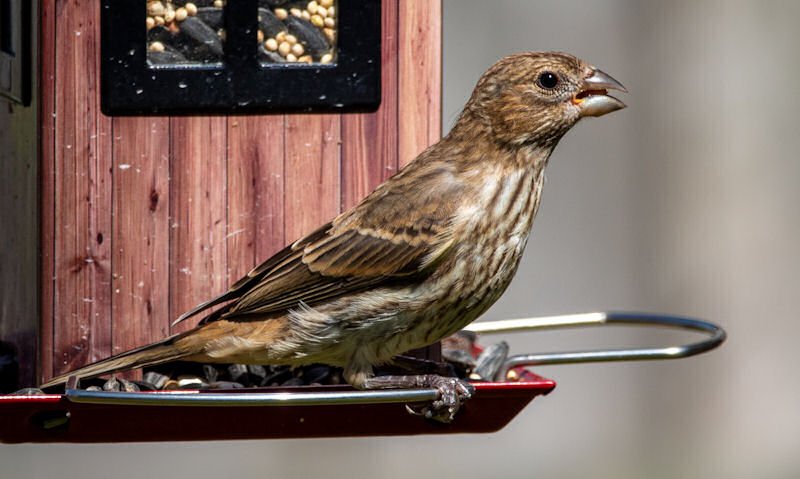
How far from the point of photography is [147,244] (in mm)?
4203

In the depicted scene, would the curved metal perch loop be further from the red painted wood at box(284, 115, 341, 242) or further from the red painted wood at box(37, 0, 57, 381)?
the red painted wood at box(37, 0, 57, 381)

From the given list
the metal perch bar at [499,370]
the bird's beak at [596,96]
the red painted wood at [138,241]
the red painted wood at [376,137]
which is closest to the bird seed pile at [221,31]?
the red painted wood at [376,137]

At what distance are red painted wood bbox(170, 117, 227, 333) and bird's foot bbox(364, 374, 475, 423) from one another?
2.55ft

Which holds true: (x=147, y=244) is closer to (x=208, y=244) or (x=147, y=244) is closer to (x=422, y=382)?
(x=208, y=244)

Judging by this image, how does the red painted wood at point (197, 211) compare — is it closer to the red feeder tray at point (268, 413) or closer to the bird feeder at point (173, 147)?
the bird feeder at point (173, 147)

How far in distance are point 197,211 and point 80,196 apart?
1.38 feet

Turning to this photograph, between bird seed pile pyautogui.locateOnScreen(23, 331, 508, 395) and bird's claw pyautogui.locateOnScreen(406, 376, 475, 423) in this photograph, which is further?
bird seed pile pyautogui.locateOnScreen(23, 331, 508, 395)

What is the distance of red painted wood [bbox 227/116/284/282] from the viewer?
4.21 m

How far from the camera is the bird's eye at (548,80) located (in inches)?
157

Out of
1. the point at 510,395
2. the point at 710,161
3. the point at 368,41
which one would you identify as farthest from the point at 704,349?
the point at 710,161

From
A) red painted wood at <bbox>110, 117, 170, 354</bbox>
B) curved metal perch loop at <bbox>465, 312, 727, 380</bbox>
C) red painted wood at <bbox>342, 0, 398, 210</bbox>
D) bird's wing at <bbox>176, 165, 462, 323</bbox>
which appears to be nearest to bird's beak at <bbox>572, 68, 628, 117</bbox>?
bird's wing at <bbox>176, 165, 462, 323</bbox>

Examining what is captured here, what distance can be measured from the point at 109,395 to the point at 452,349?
1.72 metres

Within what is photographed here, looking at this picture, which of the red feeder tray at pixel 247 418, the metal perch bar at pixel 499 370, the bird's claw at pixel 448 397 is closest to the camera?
the metal perch bar at pixel 499 370

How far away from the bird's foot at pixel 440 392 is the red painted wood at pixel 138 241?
0.90 m
